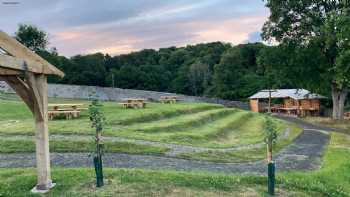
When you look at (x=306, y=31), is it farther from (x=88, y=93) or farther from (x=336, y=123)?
(x=88, y=93)

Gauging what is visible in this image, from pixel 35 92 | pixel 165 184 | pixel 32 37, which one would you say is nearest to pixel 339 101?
pixel 165 184

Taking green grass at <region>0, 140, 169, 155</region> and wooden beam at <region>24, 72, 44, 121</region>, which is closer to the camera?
wooden beam at <region>24, 72, 44, 121</region>

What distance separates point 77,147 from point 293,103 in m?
37.6

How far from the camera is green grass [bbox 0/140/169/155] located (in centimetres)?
1620

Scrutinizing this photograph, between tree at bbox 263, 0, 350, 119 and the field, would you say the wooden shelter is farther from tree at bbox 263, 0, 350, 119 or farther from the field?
tree at bbox 263, 0, 350, 119

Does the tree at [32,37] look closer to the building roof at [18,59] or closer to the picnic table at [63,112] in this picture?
the picnic table at [63,112]

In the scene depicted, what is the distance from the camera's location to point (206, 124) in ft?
92.6

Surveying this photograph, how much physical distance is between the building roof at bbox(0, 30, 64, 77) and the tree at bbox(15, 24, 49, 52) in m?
64.4

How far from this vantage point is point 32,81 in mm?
10078

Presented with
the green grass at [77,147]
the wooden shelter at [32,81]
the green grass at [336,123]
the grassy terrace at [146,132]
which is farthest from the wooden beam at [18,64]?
the green grass at [336,123]

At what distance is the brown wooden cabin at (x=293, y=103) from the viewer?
157 feet

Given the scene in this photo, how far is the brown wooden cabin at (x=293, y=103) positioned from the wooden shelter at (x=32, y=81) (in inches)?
1577

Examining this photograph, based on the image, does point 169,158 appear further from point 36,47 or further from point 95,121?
point 36,47

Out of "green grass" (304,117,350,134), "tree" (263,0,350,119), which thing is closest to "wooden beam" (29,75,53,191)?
"green grass" (304,117,350,134)
